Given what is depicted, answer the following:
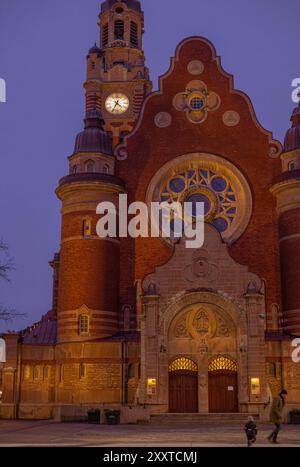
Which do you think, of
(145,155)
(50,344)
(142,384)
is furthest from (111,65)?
(142,384)

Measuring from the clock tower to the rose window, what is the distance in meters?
11.0

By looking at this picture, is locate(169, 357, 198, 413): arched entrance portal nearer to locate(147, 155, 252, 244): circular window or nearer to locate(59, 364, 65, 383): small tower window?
locate(59, 364, 65, 383): small tower window

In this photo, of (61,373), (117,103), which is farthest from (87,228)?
(117,103)

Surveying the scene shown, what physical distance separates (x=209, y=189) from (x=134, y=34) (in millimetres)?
24476

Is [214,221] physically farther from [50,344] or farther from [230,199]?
[50,344]

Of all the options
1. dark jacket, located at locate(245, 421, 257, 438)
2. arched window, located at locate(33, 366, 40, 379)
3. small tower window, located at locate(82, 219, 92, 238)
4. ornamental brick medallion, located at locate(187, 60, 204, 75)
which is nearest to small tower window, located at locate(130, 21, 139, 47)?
ornamental brick medallion, located at locate(187, 60, 204, 75)

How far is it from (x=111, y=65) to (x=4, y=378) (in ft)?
105

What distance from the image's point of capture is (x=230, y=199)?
164 ft

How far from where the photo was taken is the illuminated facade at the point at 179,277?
42.6 m

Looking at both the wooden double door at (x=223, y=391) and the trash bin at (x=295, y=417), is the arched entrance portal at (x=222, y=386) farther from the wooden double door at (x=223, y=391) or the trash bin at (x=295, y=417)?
the trash bin at (x=295, y=417)

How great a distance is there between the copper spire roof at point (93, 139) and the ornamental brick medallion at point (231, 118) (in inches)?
348

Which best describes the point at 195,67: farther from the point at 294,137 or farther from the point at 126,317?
the point at 126,317

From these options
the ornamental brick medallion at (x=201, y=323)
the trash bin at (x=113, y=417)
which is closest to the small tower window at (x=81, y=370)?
the trash bin at (x=113, y=417)
